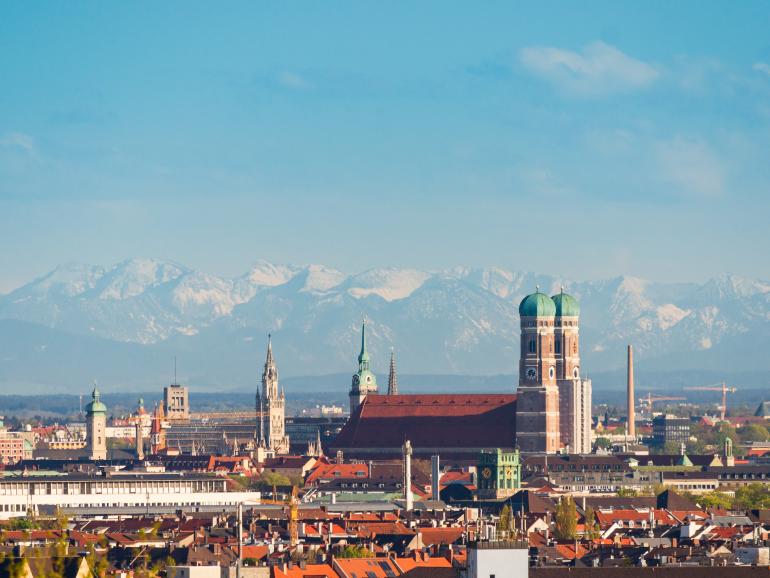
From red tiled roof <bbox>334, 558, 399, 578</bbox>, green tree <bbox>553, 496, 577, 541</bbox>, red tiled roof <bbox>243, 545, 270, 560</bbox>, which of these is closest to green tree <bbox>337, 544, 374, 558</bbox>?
red tiled roof <bbox>243, 545, 270, 560</bbox>

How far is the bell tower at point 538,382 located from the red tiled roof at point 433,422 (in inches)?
59.9

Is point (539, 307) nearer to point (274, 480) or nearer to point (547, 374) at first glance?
point (547, 374)

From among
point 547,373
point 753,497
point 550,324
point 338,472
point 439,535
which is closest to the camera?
point 439,535

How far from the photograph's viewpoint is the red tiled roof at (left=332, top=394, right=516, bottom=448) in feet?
619

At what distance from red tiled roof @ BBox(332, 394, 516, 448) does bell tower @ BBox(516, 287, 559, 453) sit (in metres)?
1.52

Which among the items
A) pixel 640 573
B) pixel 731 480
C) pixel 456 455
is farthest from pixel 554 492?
pixel 640 573

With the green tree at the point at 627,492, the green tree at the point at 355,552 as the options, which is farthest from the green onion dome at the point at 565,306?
the green tree at the point at 355,552

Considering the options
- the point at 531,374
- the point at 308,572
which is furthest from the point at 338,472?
the point at 308,572

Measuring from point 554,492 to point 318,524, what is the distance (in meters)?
47.5

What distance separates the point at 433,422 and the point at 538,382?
9211 millimetres

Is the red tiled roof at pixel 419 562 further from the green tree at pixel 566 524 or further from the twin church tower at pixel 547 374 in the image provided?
the twin church tower at pixel 547 374

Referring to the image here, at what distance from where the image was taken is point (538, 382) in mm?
187250

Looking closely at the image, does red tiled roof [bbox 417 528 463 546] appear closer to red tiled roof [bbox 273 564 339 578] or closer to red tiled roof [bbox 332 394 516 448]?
red tiled roof [bbox 273 564 339 578]

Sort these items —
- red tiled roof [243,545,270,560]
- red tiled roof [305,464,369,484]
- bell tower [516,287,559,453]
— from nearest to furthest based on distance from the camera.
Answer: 1. red tiled roof [243,545,270,560]
2. red tiled roof [305,464,369,484]
3. bell tower [516,287,559,453]
